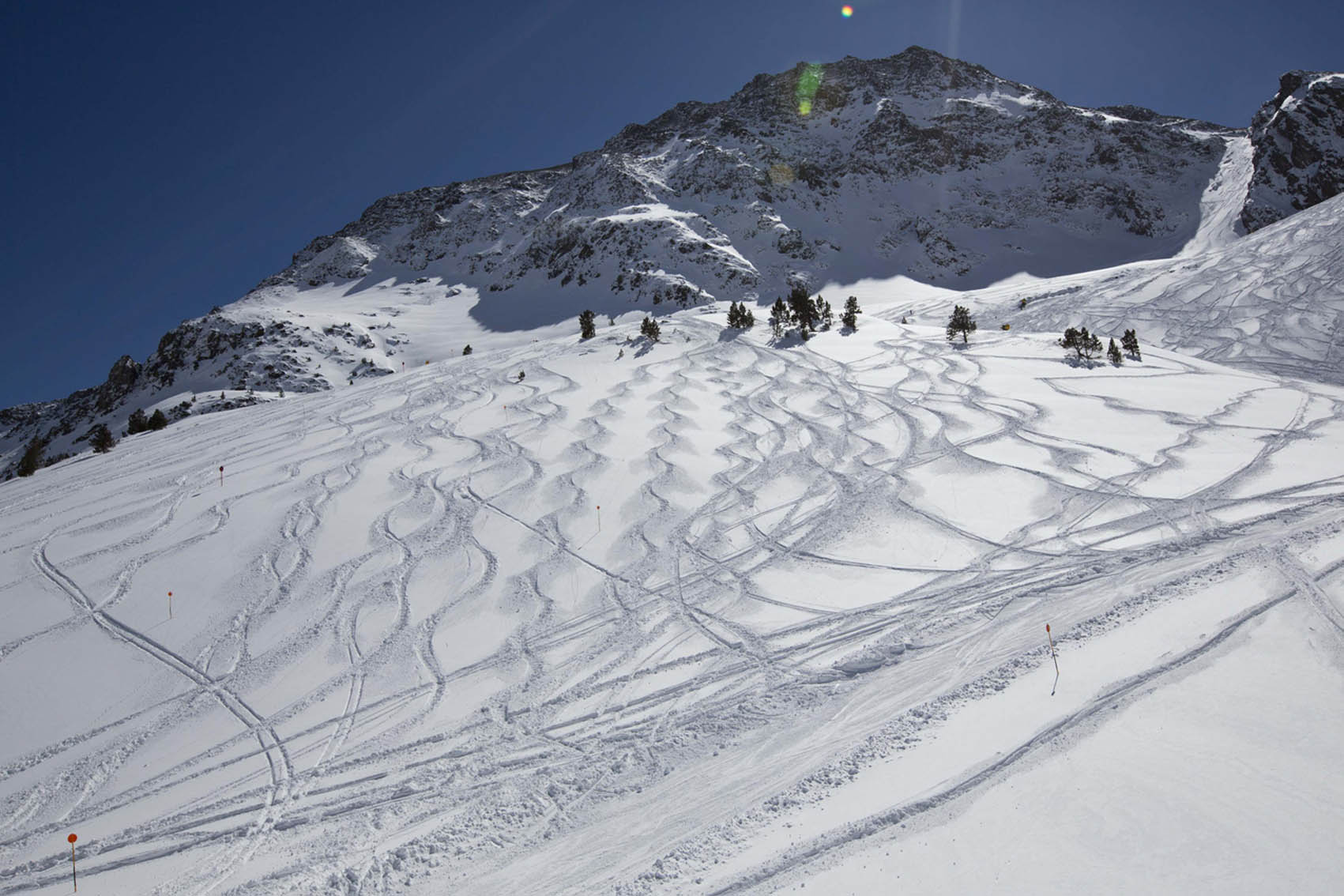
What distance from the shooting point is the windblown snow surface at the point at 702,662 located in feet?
19.4

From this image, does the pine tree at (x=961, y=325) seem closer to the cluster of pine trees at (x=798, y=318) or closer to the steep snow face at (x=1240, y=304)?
the cluster of pine trees at (x=798, y=318)

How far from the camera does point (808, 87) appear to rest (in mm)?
113125

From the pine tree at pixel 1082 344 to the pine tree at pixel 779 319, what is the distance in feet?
42.0

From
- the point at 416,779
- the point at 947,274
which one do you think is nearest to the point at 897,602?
the point at 416,779

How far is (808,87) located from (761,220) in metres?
58.1

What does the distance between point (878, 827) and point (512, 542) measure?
9.24 meters

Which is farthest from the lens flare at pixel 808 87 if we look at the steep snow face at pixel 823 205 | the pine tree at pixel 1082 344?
the pine tree at pixel 1082 344

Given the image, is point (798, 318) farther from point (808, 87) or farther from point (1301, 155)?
point (808, 87)

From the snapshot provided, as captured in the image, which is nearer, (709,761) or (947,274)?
(709,761)

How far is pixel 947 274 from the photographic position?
71250mm

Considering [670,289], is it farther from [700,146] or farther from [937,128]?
[937,128]

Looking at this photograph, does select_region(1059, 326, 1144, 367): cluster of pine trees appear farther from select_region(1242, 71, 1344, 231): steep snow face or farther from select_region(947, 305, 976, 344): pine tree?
select_region(1242, 71, 1344, 231): steep snow face

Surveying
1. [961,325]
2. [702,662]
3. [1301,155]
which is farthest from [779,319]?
[1301,155]

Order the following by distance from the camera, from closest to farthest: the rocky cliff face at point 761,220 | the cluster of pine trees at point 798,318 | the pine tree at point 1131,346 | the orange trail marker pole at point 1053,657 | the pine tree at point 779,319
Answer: the orange trail marker pole at point 1053,657 → the pine tree at point 1131,346 → the pine tree at point 779,319 → the cluster of pine trees at point 798,318 → the rocky cliff face at point 761,220
